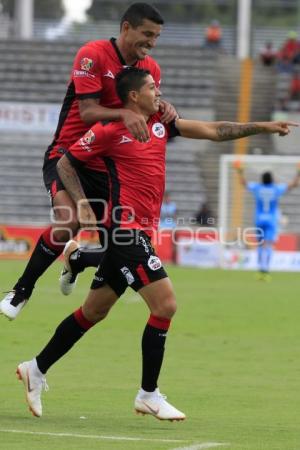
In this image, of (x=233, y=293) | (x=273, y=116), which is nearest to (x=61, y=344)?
(x=233, y=293)

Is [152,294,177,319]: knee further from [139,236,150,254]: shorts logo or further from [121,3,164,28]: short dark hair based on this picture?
[121,3,164,28]: short dark hair

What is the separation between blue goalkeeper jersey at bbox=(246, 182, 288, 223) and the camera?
26250 mm

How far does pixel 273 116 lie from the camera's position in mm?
37969

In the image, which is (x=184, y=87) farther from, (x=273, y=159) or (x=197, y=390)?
(x=197, y=390)

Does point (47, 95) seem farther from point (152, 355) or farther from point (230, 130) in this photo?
point (152, 355)

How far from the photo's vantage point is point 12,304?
9.13 metres

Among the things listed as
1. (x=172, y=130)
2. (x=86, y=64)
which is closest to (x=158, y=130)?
(x=172, y=130)

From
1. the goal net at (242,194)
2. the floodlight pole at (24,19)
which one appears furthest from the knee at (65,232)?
the floodlight pole at (24,19)

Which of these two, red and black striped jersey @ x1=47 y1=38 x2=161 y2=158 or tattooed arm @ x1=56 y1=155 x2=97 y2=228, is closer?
tattooed arm @ x1=56 y1=155 x2=97 y2=228

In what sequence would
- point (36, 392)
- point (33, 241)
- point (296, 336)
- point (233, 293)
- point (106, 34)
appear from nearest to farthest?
point (36, 392) → point (296, 336) → point (233, 293) → point (33, 241) → point (106, 34)

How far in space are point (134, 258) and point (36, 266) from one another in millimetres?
1401

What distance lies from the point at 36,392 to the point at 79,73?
2.37 meters

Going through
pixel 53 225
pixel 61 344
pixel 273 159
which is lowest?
pixel 273 159

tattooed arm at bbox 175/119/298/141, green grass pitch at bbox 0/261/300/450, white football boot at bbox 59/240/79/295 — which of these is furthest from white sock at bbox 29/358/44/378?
tattooed arm at bbox 175/119/298/141
